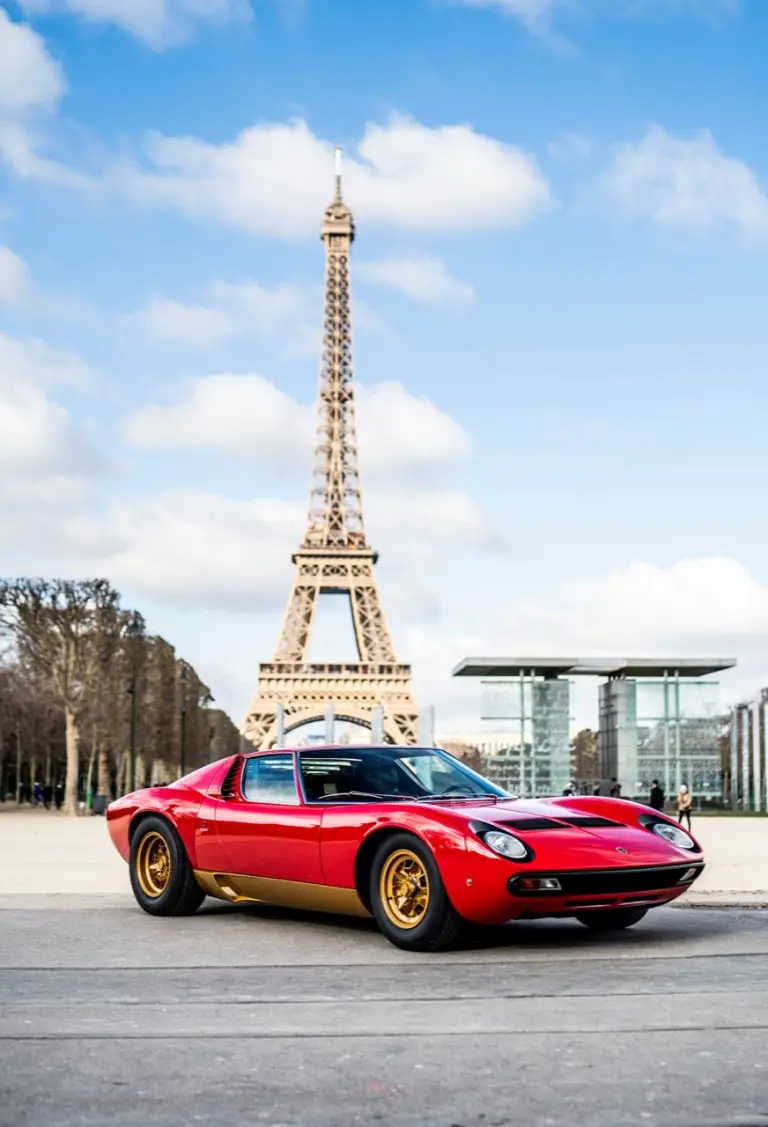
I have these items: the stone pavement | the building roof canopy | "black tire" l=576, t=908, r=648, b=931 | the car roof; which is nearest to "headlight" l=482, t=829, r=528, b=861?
"black tire" l=576, t=908, r=648, b=931

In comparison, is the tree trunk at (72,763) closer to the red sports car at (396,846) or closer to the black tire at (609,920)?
the red sports car at (396,846)

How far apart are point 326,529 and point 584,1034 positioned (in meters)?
76.3

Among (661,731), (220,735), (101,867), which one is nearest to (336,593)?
(220,735)

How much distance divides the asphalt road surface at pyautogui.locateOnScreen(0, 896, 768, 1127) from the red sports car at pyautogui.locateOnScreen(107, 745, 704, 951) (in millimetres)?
280

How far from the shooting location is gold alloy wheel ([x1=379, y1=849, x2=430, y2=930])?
800 cm

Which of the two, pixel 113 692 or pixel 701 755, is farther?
pixel 113 692

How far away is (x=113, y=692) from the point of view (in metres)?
49.2

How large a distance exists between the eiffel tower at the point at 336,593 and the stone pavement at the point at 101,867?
1827 inches

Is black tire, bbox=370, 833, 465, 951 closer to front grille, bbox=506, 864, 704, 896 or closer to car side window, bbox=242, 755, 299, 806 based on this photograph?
front grille, bbox=506, 864, 704, 896

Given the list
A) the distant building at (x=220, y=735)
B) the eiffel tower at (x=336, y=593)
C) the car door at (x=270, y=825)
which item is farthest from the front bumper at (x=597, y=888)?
the distant building at (x=220, y=735)

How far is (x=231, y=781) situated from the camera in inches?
380

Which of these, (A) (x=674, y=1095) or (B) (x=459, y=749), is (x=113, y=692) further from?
(B) (x=459, y=749)

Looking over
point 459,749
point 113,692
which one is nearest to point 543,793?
point 113,692

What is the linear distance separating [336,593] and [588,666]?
4955 cm
